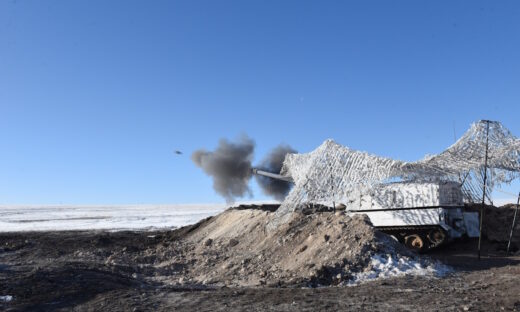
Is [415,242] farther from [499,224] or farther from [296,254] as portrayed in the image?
[499,224]

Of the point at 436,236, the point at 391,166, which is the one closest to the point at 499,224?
the point at 436,236

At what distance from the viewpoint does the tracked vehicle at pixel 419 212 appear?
744 inches

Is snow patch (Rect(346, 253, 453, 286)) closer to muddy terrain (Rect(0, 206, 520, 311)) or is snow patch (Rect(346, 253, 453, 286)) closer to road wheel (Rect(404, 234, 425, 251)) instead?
muddy terrain (Rect(0, 206, 520, 311))

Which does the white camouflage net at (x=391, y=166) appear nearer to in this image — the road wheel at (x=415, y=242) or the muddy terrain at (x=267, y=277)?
the muddy terrain at (x=267, y=277)

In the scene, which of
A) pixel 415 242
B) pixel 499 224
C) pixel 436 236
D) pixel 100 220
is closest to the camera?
pixel 436 236

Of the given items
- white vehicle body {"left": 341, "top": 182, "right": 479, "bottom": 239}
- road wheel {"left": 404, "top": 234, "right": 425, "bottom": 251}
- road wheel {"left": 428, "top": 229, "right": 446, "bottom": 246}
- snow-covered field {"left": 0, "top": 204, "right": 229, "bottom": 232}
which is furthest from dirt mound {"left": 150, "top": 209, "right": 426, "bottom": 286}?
snow-covered field {"left": 0, "top": 204, "right": 229, "bottom": 232}

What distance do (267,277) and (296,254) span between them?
1851mm

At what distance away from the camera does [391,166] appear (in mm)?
16062

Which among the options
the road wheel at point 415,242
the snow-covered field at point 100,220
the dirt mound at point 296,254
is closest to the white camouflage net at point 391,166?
the dirt mound at point 296,254

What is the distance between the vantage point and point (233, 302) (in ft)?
33.1

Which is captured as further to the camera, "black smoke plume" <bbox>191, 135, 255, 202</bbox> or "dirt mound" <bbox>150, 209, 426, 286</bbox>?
"black smoke plume" <bbox>191, 135, 255, 202</bbox>

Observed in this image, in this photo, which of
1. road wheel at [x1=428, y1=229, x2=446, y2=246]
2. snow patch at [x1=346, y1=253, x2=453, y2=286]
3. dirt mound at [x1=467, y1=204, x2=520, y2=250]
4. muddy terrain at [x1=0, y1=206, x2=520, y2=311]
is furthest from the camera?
dirt mound at [x1=467, y1=204, x2=520, y2=250]

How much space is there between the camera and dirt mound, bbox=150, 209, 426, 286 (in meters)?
13.3

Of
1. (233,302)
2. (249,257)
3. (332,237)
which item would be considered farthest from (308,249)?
(233,302)
